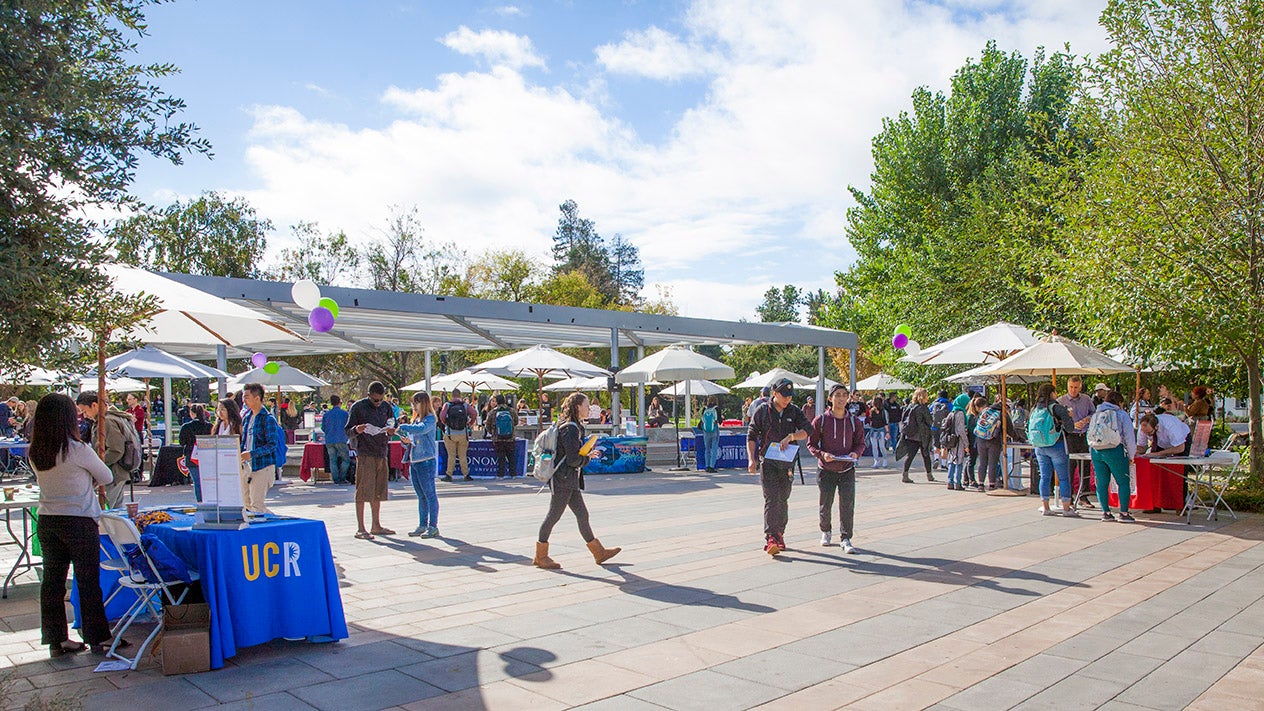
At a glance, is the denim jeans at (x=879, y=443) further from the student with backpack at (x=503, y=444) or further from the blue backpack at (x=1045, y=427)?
the blue backpack at (x=1045, y=427)

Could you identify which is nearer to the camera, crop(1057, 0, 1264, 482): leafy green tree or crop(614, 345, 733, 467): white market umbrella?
crop(1057, 0, 1264, 482): leafy green tree

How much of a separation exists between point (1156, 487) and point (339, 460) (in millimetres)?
12615

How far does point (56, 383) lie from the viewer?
4.73m

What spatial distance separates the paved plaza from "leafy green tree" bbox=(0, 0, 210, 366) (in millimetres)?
1670

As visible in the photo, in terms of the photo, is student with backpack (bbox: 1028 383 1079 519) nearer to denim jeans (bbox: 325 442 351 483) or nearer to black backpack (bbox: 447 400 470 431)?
black backpack (bbox: 447 400 470 431)

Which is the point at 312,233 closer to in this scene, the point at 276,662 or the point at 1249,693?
the point at 276,662

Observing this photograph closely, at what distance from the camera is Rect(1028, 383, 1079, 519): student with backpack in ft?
35.6

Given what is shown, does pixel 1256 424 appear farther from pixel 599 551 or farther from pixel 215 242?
pixel 215 242

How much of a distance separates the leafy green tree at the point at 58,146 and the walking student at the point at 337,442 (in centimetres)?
1086

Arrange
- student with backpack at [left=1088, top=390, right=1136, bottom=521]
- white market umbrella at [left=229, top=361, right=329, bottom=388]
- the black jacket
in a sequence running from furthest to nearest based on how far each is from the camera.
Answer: white market umbrella at [left=229, top=361, right=329, bottom=388] → student with backpack at [left=1088, top=390, right=1136, bottom=521] → the black jacket

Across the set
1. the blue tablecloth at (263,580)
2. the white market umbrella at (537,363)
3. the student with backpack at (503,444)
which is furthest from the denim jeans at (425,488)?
the white market umbrella at (537,363)

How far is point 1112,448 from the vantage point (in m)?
10.7

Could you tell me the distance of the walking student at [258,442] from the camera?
877 cm

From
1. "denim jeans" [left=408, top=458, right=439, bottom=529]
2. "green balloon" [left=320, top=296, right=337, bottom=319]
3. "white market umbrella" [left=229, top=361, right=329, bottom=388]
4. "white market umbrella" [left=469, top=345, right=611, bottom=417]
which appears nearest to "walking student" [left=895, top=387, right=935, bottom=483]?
"white market umbrella" [left=469, top=345, right=611, bottom=417]
